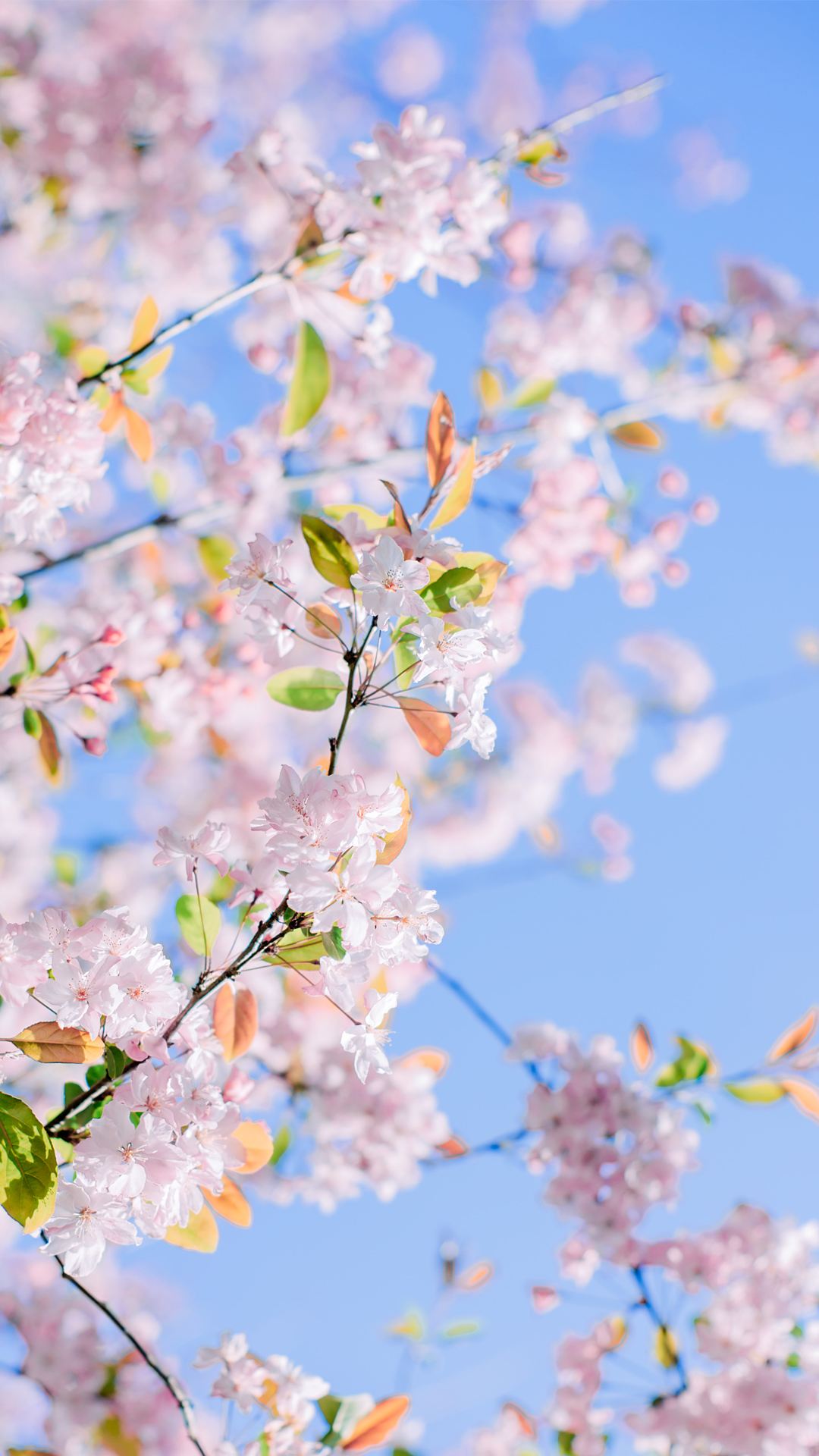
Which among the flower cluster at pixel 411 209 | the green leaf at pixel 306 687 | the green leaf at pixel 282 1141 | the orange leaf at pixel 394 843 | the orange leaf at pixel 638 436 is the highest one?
the orange leaf at pixel 638 436

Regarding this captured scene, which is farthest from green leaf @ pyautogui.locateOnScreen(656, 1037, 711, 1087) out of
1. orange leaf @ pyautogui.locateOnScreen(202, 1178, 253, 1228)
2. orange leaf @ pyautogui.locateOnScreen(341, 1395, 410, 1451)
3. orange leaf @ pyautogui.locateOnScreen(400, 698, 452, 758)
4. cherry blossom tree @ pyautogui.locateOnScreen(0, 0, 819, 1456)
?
orange leaf @ pyautogui.locateOnScreen(400, 698, 452, 758)

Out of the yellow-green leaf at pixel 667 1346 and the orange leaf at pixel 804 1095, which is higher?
the orange leaf at pixel 804 1095

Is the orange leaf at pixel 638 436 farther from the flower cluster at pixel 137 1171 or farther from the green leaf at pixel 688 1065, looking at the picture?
the flower cluster at pixel 137 1171

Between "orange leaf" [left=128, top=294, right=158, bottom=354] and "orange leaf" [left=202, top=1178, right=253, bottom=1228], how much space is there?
142cm

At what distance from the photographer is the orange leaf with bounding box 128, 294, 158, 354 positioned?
1.78 meters

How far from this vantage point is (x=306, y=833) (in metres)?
0.95

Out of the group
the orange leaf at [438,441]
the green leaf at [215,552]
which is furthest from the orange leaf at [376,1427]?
the green leaf at [215,552]

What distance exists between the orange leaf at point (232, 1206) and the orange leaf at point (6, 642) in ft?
2.76

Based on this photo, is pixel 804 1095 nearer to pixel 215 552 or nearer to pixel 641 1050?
pixel 641 1050

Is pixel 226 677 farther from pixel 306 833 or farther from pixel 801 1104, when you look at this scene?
pixel 801 1104

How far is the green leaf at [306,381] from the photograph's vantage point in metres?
2.04

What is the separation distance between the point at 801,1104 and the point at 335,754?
1724mm

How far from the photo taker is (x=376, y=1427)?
5.11 feet

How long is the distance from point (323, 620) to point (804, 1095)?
1711 mm
